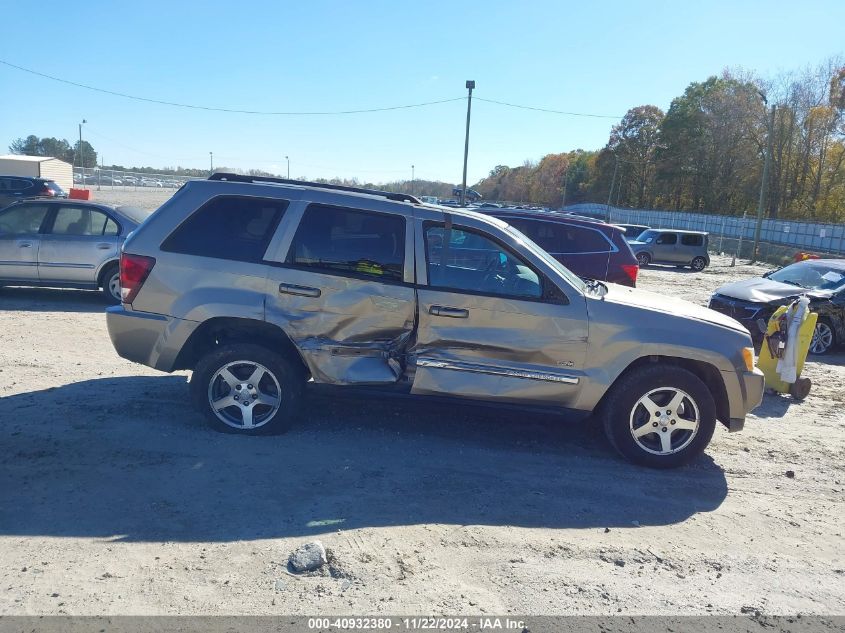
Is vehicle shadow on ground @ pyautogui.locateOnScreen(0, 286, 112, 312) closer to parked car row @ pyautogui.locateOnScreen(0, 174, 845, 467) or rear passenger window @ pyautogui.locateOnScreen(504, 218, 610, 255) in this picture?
parked car row @ pyautogui.locateOnScreen(0, 174, 845, 467)

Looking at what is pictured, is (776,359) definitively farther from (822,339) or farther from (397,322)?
(397,322)

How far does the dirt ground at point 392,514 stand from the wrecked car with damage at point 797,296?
385cm

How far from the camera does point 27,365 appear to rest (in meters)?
6.98

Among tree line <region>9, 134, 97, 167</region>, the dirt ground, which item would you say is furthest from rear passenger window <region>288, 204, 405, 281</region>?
tree line <region>9, 134, 97, 167</region>

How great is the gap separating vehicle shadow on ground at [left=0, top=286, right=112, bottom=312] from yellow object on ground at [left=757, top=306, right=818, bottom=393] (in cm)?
950

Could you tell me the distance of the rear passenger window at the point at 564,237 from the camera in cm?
1107

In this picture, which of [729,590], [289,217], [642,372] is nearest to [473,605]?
[729,590]

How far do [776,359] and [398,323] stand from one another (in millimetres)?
5017

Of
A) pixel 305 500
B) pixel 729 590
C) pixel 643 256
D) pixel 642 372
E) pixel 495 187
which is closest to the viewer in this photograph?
pixel 729 590

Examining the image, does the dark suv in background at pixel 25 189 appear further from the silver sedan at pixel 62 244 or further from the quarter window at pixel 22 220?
the silver sedan at pixel 62 244

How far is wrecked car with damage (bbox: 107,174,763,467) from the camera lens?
16.6ft

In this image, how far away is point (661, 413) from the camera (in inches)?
202

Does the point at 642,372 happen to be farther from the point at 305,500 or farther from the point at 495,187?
the point at 495,187

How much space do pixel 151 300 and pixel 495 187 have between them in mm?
94832
